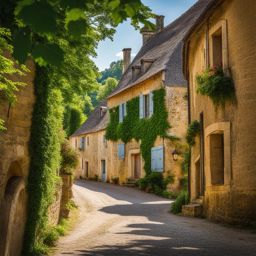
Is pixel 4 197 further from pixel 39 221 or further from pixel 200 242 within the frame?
pixel 200 242

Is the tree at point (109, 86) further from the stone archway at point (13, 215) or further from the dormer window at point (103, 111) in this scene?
the stone archway at point (13, 215)

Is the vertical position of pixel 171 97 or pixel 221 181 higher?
pixel 171 97

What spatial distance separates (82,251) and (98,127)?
28.0m

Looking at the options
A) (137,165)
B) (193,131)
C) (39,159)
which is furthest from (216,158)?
(137,165)

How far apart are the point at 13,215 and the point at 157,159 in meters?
18.5

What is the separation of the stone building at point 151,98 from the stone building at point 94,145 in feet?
0.29

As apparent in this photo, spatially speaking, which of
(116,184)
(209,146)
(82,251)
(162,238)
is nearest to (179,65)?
(116,184)

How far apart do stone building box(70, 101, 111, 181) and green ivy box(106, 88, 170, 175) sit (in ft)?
9.34

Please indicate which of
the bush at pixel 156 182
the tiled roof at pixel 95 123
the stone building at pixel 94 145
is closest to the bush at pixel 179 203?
the bush at pixel 156 182

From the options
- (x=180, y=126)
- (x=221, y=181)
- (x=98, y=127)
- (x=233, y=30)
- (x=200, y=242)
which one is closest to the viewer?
(x=200, y=242)

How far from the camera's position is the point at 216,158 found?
14.4 metres

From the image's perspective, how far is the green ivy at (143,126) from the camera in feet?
81.3

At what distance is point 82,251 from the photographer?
8.32 meters

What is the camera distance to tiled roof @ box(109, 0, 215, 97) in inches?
981
